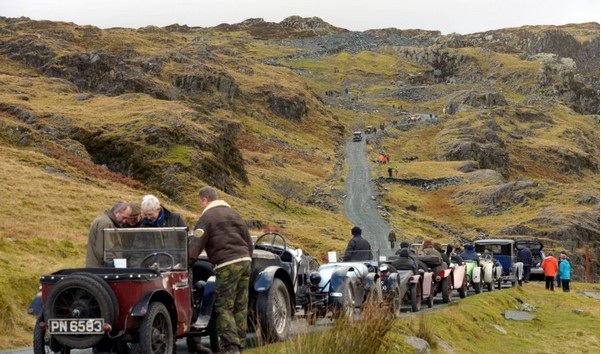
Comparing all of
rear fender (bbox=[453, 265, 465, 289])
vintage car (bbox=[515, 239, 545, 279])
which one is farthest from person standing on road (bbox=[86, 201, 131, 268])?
vintage car (bbox=[515, 239, 545, 279])

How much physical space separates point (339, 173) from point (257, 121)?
3417 centimetres

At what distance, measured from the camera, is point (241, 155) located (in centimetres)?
8588

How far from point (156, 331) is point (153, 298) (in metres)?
0.41

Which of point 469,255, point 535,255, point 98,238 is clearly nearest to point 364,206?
point 535,255

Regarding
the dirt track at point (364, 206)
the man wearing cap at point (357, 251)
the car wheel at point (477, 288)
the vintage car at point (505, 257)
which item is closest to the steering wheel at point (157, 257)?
the man wearing cap at point (357, 251)

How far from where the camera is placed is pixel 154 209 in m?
12.5

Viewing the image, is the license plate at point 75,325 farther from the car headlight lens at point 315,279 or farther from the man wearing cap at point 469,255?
the man wearing cap at point 469,255

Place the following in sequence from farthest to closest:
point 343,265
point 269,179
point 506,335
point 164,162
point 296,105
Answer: point 296,105, point 269,179, point 164,162, point 506,335, point 343,265

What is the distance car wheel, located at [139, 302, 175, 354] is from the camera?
10.6 metres

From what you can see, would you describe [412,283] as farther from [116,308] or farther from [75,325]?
[75,325]

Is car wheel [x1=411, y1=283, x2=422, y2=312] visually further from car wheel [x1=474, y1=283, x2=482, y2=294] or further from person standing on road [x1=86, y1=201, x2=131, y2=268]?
person standing on road [x1=86, y1=201, x2=131, y2=268]

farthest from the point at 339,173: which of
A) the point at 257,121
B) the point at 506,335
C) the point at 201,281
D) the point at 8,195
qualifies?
the point at 201,281

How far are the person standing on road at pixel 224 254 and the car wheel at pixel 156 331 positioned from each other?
0.72 metres

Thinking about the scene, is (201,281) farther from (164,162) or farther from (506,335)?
(164,162)
